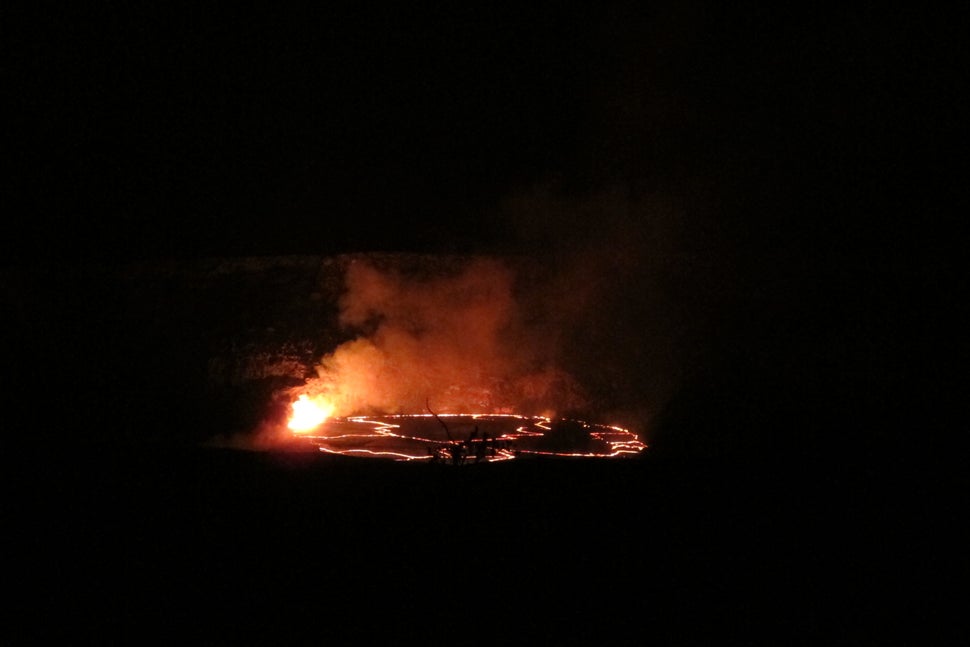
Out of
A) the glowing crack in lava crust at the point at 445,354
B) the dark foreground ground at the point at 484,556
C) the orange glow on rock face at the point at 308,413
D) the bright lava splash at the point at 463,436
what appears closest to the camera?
the dark foreground ground at the point at 484,556

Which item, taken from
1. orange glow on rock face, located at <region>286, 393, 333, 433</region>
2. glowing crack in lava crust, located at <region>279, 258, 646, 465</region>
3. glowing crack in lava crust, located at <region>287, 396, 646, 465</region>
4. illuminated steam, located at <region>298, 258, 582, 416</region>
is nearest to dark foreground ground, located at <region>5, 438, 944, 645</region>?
glowing crack in lava crust, located at <region>287, 396, 646, 465</region>

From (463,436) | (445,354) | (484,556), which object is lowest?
(484,556)

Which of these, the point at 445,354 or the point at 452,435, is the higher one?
the point at 445,354

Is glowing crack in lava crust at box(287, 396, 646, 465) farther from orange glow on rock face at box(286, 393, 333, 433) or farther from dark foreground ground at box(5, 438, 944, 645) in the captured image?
dark foreground ground at box(5, 438, 944, 645)

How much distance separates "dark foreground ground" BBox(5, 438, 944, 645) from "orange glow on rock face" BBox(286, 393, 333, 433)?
104 inches

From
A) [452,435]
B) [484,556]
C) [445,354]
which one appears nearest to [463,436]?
[452,435]

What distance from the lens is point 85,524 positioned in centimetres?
277

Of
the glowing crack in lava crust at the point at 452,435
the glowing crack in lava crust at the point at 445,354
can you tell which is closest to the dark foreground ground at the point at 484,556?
the glowing crack in lava crust at the point at 452,435

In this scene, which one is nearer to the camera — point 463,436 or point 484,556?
point 484,556

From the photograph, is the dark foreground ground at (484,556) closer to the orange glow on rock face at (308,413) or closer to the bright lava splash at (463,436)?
the bright lava splash at (463,436)

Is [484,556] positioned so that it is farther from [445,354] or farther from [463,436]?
[445,354]

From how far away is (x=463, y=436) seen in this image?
Answer: 5.29m

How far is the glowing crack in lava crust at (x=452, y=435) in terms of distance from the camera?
477 centimetres

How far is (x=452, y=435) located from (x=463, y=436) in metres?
0.10
